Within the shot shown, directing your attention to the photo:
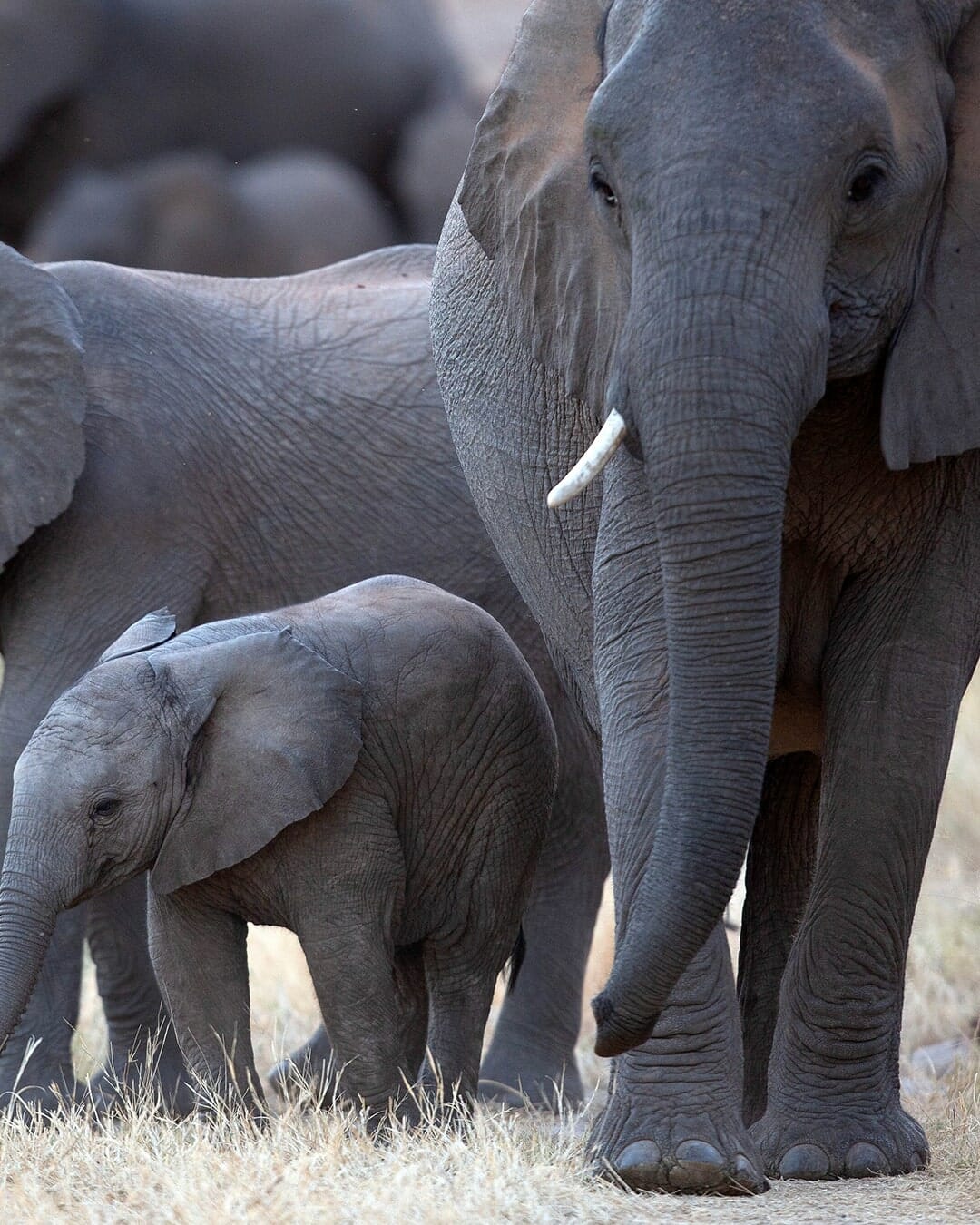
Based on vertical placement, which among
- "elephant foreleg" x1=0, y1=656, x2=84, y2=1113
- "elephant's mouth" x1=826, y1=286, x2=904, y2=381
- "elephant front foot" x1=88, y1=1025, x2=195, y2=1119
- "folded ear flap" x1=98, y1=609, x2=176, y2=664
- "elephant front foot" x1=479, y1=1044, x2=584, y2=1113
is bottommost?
"elephant front foot" x1=479, y1=1044, x2=584, y2=1113

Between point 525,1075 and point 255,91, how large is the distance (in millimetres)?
6175

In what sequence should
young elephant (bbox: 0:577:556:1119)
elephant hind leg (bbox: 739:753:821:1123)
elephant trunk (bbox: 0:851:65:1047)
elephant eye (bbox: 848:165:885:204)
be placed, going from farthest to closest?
elephant hind leg (bbox: 739:753:821:1123) < young elephant (bbox: 0:577:556:1119) < elephant trunk (bbox: 0:851:65:1047) < elephant eye (bbox: 848:165:885:204)

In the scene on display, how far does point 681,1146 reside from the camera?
332 cm

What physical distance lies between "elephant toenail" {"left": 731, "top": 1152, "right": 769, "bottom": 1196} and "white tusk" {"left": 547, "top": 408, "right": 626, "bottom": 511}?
103 centimetres

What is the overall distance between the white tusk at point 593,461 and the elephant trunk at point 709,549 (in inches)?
1.1

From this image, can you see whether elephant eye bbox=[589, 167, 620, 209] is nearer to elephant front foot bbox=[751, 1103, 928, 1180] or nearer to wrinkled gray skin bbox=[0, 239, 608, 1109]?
elephant front foot bbox=[751, 1103, 928, 1180]

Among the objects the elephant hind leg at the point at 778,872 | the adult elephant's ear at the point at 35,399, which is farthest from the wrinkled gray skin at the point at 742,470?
the adult elephant's ear at the point at 35,399

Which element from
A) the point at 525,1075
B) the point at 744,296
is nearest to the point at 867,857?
the point at 744,296

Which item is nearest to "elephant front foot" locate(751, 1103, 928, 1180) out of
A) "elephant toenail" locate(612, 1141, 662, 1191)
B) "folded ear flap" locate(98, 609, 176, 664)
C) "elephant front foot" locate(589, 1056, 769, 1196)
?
"elephant front foot" locate(589, 1056, 769, 1196)

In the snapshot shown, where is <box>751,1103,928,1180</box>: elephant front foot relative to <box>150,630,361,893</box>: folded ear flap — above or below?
below

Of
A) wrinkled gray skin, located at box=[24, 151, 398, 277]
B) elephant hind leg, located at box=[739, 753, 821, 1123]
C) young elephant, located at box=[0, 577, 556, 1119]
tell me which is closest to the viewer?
young elephant, located at box=[0, 577, 556, 1119]

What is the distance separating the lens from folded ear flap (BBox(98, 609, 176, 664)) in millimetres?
4188

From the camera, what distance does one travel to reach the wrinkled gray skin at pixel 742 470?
2973mm

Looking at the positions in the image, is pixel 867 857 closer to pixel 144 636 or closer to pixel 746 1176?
pixel 746 1176
